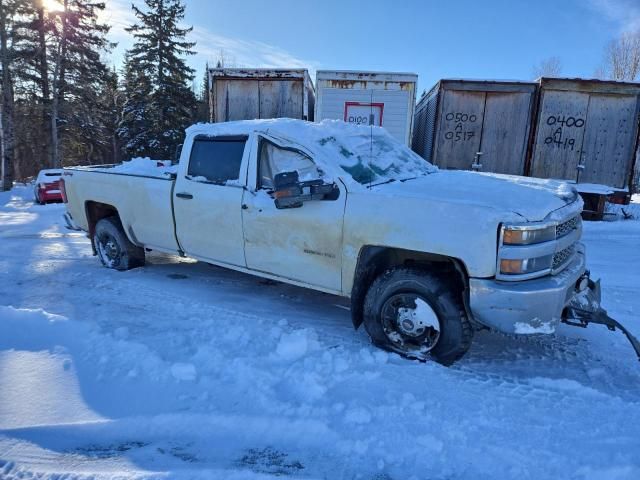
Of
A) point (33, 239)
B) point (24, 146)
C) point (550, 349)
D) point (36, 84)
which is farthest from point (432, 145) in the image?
point (24, 146)

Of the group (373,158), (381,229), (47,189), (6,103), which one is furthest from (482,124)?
(6,103)

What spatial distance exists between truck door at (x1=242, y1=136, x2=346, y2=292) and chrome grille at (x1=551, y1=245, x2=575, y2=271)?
5.28 ft

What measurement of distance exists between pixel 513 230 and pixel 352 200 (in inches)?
48.1

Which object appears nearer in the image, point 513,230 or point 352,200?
point 513,230

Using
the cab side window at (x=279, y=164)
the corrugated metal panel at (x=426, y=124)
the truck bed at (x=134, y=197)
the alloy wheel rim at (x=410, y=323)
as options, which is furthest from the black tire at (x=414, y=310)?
the corrugated metal panel at (x=426, y=124)

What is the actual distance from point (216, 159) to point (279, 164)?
820 mm

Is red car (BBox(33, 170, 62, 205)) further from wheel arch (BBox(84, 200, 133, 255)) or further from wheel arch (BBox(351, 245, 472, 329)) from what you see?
wheel arch (BBox(351, 245, 472, 329))

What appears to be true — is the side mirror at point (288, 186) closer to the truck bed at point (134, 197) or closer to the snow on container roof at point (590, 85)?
the truck bed at point (134, 197)

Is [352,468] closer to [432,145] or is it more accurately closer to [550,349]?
[550,349]

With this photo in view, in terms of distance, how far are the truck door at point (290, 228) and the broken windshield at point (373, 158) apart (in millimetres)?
277

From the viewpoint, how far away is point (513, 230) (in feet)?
9.49

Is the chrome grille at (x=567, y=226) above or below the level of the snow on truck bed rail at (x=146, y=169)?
below

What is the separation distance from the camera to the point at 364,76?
32.1 ft

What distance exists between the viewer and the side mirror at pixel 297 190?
11.2ft
